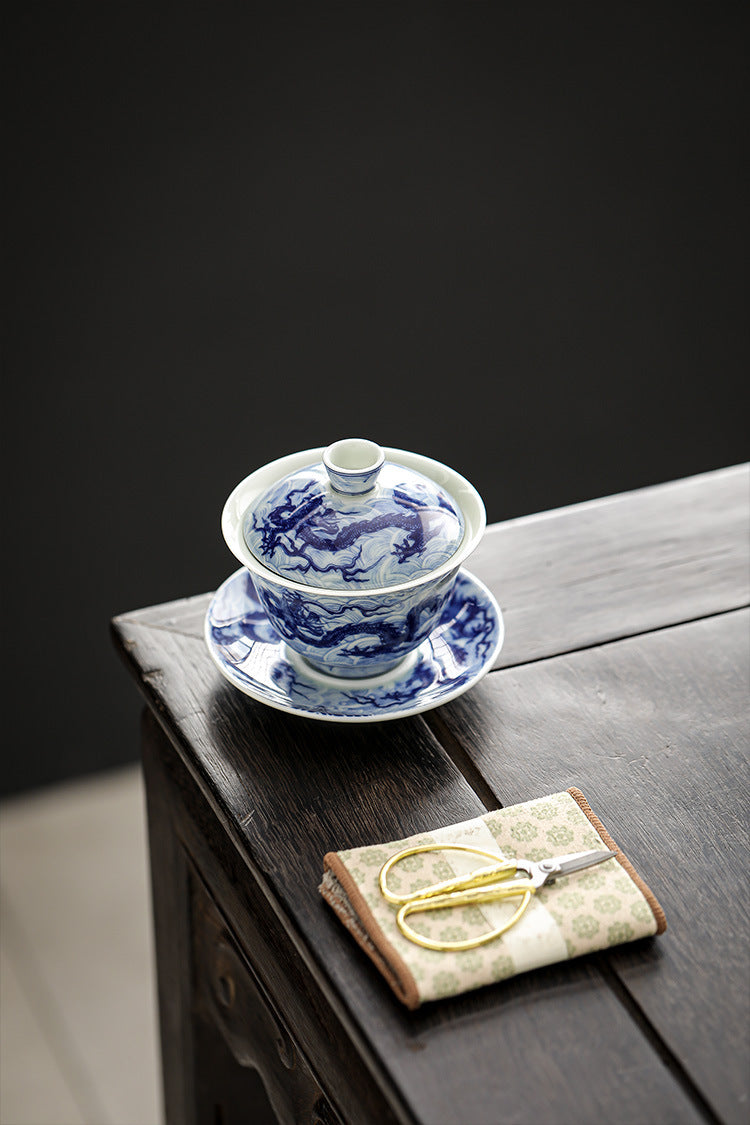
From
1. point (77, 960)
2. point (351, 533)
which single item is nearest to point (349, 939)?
point (351, 533)

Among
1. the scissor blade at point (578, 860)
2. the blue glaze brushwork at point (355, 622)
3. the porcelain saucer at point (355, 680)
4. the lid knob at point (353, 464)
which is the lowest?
the scissor blade at point (578, 860)

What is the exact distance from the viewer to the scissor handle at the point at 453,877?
2.19 ft

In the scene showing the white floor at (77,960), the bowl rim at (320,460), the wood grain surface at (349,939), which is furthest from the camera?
the white floor at (77,960)

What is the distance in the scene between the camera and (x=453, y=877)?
2.26 feet

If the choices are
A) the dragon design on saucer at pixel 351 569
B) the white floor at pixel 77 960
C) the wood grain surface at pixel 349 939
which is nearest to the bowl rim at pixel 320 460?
the dragon design on saucer at pixel 351 569

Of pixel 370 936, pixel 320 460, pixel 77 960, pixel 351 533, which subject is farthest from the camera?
pixel 77 960

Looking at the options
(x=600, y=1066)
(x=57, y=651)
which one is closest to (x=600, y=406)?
(x=57, y=651)

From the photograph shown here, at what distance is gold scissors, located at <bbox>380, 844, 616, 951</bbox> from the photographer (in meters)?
0.65

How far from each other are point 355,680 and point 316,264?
1022 millimetres

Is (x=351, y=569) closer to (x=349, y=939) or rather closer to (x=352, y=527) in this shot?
(x=352, y=527)

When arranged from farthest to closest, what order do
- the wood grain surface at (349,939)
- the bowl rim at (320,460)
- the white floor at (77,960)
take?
the white floor at (77,960) < the bowl rim at (320,460) < the wood grain surface at (349,939)

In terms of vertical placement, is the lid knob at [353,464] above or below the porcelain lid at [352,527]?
above

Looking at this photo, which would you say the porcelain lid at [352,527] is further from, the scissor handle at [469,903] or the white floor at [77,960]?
the white floor at [77,960]

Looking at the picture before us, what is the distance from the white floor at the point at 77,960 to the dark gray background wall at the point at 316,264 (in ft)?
0.27
